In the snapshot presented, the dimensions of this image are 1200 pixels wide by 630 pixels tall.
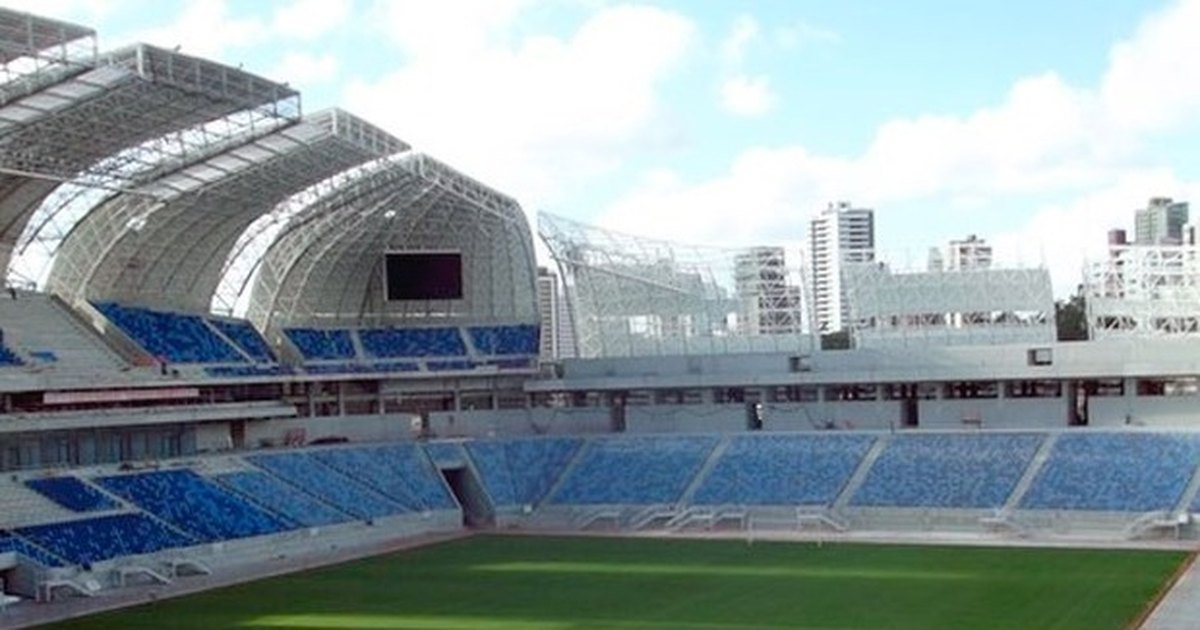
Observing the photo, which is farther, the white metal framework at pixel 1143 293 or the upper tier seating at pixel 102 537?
the white metal framework at pixel 1143 293

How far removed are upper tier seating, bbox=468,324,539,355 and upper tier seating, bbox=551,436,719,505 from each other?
860 cm

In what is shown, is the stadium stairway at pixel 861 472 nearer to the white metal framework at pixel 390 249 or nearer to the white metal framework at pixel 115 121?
the white metal framework at pixel 390 249

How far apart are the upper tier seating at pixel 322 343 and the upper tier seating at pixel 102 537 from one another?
20.1m

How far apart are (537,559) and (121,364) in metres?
19.8

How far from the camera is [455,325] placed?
76.3m

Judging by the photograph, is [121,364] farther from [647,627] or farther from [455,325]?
[647,627]

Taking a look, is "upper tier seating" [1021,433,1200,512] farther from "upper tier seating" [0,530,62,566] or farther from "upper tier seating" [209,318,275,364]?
"upper tier seating" [0,530,62,566]

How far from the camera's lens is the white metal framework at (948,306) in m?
66.7

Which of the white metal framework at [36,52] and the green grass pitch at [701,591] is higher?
the white metal framework at [36,52]

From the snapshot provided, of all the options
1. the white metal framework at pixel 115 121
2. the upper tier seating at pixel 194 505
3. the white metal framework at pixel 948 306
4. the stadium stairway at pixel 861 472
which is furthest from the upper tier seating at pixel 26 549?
the white metal framework at pixel 948 306

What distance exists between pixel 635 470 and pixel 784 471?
6997mm

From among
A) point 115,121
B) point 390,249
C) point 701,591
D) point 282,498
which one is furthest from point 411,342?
point 701,591

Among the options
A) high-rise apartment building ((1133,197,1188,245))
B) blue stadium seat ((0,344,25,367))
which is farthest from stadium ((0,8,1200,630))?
high-rise apartment building ((1133,197,1188,245))

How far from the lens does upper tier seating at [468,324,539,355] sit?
7538 cm
